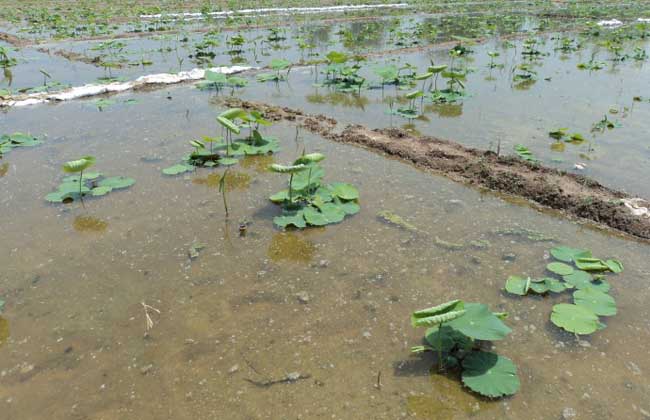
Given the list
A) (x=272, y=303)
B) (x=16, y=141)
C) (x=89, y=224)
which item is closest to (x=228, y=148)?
(x=89, y=224)

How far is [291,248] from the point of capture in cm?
476

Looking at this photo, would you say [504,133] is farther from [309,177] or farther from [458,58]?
[458,58]

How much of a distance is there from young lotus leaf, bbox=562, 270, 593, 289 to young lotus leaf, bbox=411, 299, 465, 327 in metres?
1.48

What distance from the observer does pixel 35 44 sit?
16.0 metres

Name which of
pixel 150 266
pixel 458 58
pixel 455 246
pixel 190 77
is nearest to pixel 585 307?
pixel 455 246

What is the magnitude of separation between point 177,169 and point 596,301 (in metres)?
5.38

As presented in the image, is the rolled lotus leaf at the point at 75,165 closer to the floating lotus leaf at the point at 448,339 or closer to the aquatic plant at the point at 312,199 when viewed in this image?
the aquatic plant at the point at 312,199

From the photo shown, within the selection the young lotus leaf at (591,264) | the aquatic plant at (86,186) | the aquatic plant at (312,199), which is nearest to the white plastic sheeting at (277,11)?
the aquatic plant at (86,186)

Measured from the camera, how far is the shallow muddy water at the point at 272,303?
3.10 m

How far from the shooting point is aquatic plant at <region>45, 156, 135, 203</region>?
567 centimetres

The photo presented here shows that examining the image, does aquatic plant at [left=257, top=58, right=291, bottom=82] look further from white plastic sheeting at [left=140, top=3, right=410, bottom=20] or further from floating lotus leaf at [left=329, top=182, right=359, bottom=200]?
white plastic sheeting at [left=140, top=3, right=410, bottom=20]

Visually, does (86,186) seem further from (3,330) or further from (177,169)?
(3,330)

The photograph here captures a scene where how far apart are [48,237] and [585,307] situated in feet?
18.4

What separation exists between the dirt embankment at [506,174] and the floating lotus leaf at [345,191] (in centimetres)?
145
